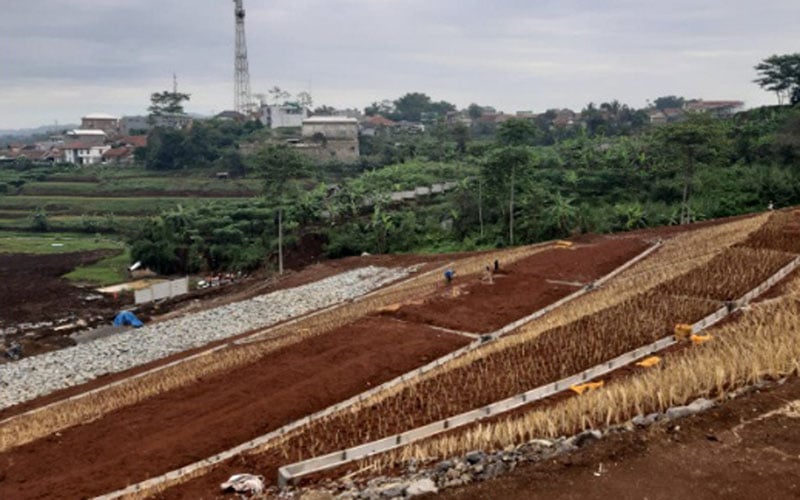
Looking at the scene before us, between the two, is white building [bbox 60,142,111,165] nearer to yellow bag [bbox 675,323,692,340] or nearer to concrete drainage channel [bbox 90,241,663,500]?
concrete drainage channel [bbox 90,241,663,500]

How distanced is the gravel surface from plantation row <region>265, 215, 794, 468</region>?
1262cm

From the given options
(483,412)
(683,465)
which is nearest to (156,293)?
(483,412)

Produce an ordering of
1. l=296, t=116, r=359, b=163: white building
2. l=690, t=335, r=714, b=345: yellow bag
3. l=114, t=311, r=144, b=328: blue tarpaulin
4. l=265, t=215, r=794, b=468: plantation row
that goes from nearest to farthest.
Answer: l=265, t=215, r=794, b=468: plantation row
l=690, t=335, r=714, b=345: yellow bag
l=114, t=311, r=144, b=328: blue tarpaulin
l=296, t=116, r=359, b=163: white building

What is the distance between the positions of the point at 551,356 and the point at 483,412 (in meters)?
2.65

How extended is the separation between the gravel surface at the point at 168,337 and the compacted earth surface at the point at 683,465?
1629cm

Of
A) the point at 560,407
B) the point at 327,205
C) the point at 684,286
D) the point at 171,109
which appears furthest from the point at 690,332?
the point at 171,109

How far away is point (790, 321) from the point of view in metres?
11.5

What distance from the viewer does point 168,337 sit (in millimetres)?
23641

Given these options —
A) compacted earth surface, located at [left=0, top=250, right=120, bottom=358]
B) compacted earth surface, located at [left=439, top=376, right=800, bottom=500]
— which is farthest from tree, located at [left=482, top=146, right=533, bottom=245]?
compacted earth surface, located at [left=439, top=376, right=800, bottom=500]

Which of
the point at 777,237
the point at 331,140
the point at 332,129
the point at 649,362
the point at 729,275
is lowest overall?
the point at 649,362

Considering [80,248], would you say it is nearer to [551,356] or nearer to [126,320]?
[126,320]

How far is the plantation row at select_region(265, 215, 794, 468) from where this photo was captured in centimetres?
1016

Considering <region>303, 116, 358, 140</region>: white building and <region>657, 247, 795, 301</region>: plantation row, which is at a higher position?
<region>303, 116, 358, 140</region>: white building

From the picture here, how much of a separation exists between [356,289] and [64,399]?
12501mm
